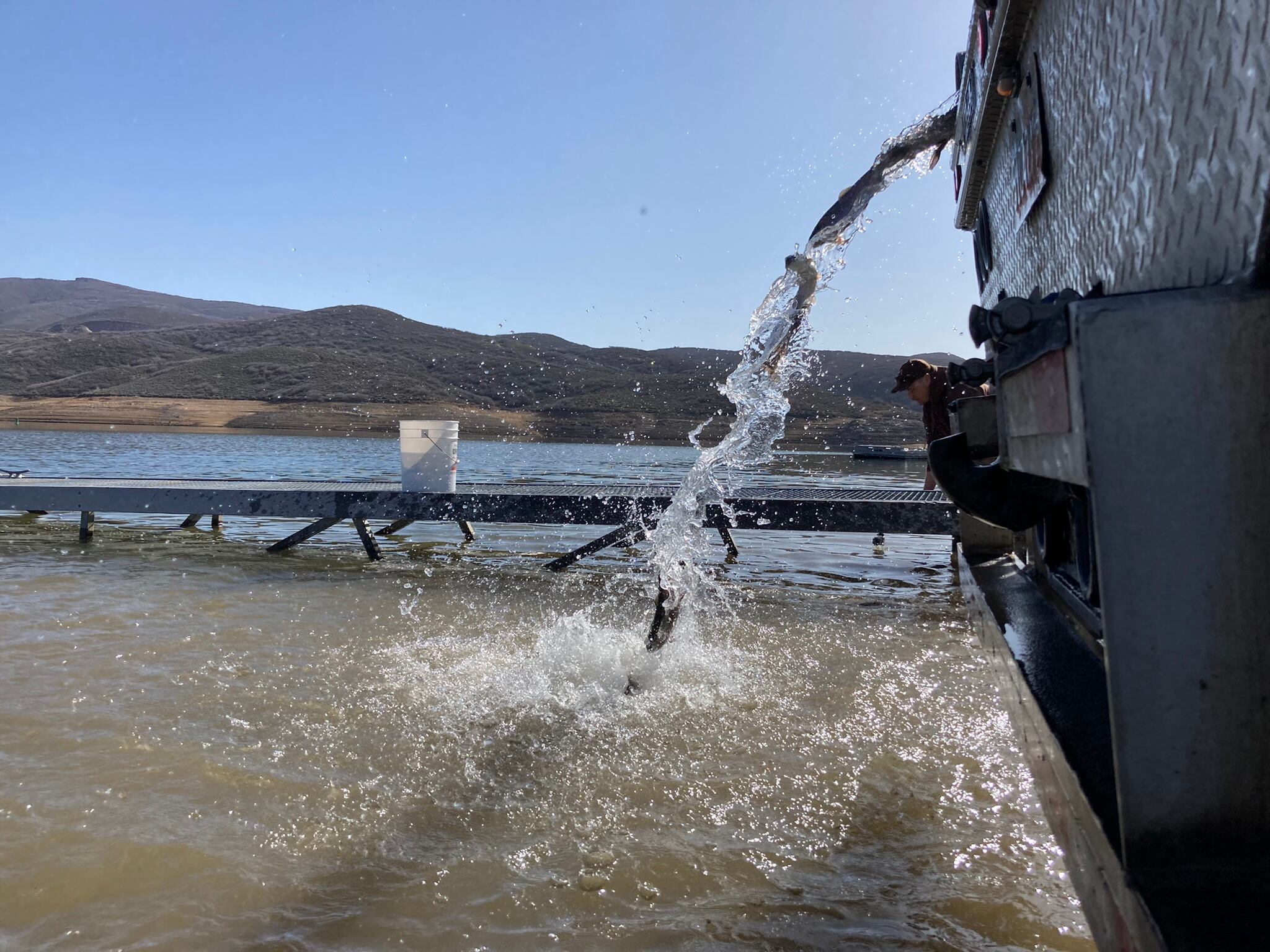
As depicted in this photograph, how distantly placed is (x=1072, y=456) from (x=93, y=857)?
7.79 ft

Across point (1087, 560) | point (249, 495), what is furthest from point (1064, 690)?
point (249, 495)

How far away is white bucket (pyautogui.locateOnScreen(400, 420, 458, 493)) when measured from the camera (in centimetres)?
736

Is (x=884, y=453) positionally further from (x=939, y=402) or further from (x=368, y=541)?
(x=939, y=402)

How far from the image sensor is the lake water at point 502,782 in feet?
6.05

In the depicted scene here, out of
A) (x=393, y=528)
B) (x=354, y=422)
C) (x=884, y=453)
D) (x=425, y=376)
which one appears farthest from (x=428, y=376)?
(x=393, y=528)

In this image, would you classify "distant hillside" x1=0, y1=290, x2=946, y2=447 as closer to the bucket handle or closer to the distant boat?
the distant boat

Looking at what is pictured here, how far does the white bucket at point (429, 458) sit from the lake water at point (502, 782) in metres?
2.09

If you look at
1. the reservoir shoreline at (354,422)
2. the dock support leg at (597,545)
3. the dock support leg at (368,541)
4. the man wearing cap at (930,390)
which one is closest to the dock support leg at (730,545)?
the dock support leg at (597,545)

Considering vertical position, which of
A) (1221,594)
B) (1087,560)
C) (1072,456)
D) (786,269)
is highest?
(786,269)

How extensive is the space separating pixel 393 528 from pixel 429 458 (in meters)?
2.04

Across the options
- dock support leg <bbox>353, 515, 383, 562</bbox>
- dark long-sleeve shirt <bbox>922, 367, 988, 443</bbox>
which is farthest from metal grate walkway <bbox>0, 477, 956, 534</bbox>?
dark long-sleeve shirt <bbox>922, 367, 988, 443</bbox>

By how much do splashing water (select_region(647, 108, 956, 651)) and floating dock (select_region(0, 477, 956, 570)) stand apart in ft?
4.09

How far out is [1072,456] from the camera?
102 cm

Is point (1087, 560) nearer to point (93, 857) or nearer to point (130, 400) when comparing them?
point (93, 857)
